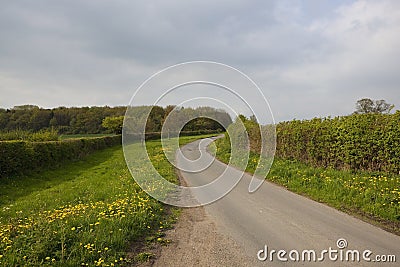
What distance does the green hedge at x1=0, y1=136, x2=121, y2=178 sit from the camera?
15.1 meters

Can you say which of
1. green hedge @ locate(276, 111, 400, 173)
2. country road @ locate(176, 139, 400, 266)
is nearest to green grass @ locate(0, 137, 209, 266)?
country road @ locate(176, 139, 400, 266)

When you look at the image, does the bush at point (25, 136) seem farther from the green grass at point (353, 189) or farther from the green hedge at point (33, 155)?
the green grass at point (353, 189)

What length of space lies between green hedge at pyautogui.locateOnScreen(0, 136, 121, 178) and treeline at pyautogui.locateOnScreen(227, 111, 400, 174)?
1264cm

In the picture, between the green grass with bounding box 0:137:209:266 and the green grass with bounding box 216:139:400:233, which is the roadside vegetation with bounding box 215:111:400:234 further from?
the green grass with bounding box 0:137:209:266

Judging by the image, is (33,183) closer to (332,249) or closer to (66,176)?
(66,176)

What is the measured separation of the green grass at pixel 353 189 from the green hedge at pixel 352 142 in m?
0.62

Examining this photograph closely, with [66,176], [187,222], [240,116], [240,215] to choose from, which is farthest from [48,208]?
[66,176]

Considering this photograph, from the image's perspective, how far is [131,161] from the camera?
223 inches

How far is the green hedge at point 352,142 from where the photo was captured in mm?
10078

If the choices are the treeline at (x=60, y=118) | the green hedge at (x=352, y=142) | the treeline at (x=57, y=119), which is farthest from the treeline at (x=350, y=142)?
the treeline at (x=60, y=118)

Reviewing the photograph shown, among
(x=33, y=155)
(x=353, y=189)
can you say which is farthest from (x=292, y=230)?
(x=33, y=155)

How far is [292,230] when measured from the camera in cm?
610

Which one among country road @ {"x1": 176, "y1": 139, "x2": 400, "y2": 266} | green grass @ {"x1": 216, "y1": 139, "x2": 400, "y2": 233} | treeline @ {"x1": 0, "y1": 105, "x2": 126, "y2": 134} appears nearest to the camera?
country road @ {"x1": 176, "y1": 139, "x2": 400, "y2": 266}

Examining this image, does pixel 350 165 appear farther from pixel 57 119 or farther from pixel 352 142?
pixel 57 119
